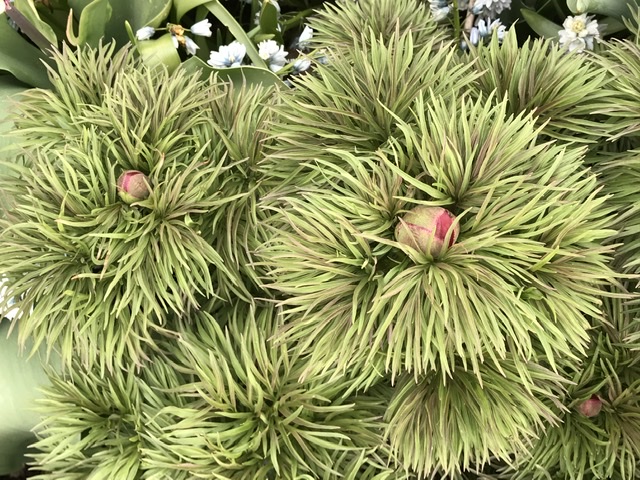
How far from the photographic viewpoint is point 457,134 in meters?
0.38

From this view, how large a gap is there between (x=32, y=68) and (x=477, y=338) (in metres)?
0.62

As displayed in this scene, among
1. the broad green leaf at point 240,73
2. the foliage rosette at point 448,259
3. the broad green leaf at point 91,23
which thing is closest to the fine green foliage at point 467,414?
the foliage rosette at point 448,259

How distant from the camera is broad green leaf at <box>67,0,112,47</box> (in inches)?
21.7

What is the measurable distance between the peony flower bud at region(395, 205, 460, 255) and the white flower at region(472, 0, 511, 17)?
368 millimetres

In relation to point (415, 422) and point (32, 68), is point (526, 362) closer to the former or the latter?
point (415, 422)

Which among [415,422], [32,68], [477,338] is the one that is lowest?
[415,422]

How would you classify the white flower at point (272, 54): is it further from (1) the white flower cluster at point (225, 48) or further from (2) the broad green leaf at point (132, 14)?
(2) the broad green leaf at point (132, 14)

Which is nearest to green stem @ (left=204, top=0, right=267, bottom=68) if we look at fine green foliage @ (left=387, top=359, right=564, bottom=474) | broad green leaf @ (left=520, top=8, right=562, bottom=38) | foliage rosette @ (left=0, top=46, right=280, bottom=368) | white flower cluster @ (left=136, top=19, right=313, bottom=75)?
white flower cluster @ (left=136, top=19, right=313, bottom=75)

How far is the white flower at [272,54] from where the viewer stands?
0.69 m

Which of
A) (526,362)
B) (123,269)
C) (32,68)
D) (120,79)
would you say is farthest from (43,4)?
(526,362)

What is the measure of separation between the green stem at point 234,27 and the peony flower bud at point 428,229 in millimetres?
418

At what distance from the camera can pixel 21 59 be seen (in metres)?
0.65

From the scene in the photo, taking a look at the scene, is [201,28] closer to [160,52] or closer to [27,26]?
[160,52]

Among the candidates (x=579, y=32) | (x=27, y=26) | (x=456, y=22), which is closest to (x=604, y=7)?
(x=579, y=32)
